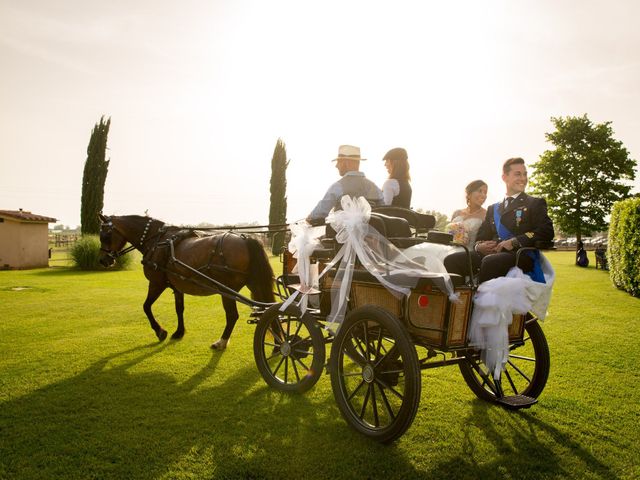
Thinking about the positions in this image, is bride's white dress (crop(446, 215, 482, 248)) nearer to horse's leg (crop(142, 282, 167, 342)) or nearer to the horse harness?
the horse harness

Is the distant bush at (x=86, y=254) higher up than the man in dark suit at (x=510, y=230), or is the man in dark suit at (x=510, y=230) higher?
the man in dark suit at (x=510, y=230)

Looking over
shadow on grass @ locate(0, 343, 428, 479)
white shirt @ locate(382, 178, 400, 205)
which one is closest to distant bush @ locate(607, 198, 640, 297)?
white shirt @ locate(382, 178, 400, 205)

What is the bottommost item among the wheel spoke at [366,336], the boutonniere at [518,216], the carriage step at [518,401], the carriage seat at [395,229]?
the carriage step at [518,401]

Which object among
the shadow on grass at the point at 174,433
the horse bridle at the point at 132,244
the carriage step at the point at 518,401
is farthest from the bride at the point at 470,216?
the horse bridle at the point at 132,244

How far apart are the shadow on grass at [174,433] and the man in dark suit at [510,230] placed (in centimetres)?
165

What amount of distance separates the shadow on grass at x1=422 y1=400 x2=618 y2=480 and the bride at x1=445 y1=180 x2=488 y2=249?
5.94 ft

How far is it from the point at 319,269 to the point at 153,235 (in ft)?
13.0

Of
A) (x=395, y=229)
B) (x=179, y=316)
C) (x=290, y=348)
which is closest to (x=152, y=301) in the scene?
(x=179, y=316)

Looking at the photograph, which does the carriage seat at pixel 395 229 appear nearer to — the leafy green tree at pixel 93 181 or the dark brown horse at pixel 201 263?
the dark brown horse at pixel 201 263

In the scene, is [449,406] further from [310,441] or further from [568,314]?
[568,314]

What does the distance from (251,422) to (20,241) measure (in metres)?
23.7

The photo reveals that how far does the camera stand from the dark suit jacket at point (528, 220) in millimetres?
3377

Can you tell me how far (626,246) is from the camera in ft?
39.2

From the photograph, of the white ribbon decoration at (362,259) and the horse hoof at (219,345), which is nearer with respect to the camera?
the white ribbon decoration at (362,259)
